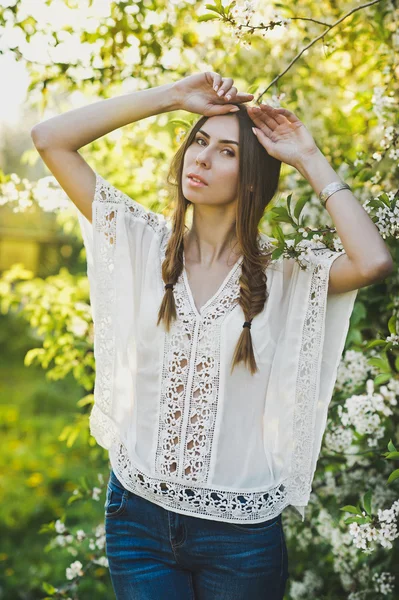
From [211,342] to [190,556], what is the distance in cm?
53

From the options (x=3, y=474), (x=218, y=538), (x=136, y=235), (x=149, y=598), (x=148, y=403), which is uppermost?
(x=136, y=235)

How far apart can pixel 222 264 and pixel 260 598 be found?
0.86 meters

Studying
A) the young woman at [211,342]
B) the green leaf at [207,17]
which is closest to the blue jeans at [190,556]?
the young woman at [211,342]

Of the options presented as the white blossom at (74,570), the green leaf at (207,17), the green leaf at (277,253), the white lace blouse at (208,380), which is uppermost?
the green leaf at (207,17)

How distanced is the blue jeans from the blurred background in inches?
9.4

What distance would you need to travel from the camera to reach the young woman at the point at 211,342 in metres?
1.71

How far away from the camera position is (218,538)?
1702mm

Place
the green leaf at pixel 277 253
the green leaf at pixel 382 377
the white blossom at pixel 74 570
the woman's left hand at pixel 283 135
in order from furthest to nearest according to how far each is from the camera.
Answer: the white blossom at pixel 74 570 < the green leaf at pixel 382 377 < the woman's left hand at pixel 283 135 < the green leaf at pixel 277 253

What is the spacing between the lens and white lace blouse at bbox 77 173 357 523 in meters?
1.74

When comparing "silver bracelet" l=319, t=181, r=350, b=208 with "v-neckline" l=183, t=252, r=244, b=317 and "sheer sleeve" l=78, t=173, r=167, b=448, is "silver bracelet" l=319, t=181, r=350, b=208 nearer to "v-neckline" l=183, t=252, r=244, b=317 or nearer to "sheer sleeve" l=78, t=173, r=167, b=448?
"v-neckline" l=183, t=252, r=244, b=317

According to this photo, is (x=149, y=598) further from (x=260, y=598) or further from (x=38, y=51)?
(x=38, y=51)

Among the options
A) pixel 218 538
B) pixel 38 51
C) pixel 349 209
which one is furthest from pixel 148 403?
pixel 38 51

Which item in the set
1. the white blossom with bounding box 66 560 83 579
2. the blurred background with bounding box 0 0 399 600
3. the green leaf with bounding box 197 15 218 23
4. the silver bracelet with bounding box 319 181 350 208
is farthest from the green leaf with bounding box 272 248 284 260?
the white blossom with bounding box 66 560 83 579

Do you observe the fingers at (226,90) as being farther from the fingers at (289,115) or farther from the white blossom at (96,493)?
the white blossom at (96,493)
